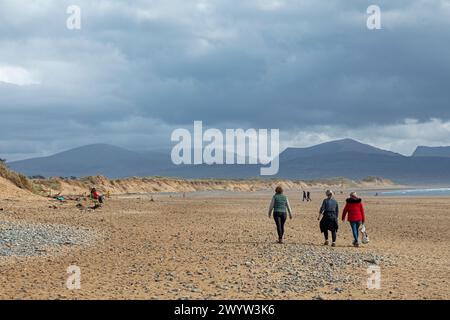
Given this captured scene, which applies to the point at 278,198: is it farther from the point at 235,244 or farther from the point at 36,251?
the point at 36,251

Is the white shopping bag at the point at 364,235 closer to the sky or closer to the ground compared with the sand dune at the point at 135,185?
closer to the ground

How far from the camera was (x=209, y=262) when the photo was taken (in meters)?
16.0

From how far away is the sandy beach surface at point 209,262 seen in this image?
39.7 feet

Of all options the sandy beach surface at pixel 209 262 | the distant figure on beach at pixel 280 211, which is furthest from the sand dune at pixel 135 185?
the distant figure on beach at pixel 280 211

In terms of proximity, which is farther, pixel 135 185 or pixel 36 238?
pixel 135 185

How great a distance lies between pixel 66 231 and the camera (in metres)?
23.1


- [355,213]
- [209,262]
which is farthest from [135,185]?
[209,262]

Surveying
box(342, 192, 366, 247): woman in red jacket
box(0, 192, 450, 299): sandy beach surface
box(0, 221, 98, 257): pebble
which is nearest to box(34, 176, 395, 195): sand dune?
box(0, 221, 98, 257): pebble

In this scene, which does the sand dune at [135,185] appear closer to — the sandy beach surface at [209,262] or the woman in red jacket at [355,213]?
the sandy beach surface at [209,262]

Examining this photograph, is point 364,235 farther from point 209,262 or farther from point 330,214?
point 209,262

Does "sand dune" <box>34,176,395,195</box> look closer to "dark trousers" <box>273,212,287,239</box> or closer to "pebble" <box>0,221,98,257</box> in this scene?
"pebble" <box>0,221,98,257</box>

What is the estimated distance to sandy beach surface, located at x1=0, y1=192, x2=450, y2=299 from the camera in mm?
12109
